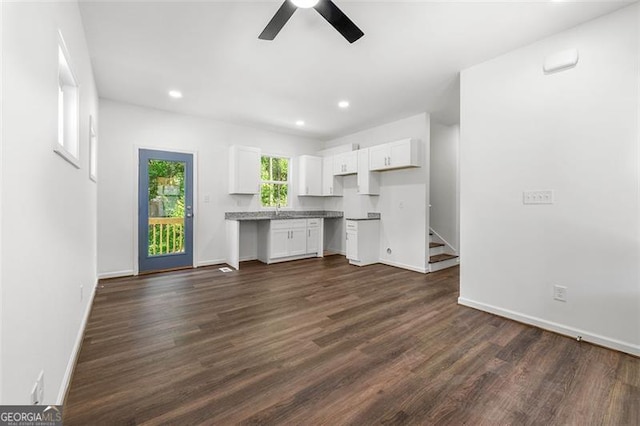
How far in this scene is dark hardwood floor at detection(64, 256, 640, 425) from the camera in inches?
61.8

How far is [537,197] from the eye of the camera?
8.82 ft

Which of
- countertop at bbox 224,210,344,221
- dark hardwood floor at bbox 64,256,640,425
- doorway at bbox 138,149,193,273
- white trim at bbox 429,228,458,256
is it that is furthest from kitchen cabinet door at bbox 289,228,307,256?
white trim at bbox 429,228,458,256

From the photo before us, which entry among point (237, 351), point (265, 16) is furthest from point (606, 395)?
point (265, 16)

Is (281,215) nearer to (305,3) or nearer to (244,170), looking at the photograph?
(244,170)

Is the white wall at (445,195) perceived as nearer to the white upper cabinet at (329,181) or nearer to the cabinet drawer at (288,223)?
the white upper cabinet at (329,181)

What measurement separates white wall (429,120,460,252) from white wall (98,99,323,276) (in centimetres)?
327

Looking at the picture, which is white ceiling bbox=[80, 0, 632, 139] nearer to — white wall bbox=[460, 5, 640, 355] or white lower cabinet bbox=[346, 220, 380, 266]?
white wall bbox=[460, 5, 640, 355]

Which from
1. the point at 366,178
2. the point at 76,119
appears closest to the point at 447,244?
the point at 366,178

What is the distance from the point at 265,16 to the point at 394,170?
3542 millimetres

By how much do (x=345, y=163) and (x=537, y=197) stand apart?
3.69 metres

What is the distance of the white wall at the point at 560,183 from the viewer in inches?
88.4

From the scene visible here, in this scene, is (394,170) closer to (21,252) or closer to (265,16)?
(265,16)

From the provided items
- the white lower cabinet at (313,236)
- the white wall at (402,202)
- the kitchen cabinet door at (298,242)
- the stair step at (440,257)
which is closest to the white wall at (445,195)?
the stair step at (440,257)

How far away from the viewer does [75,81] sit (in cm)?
217
